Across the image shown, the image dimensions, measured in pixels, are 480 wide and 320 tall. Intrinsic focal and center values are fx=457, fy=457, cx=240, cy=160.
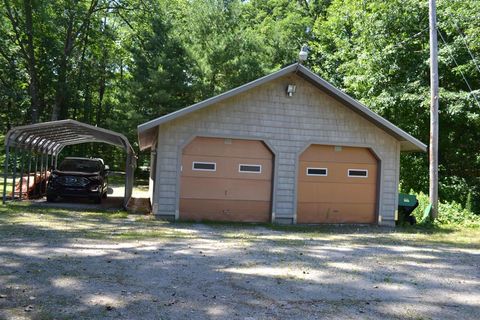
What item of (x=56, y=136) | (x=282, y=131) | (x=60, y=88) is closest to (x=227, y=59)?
(x=60, y=88)

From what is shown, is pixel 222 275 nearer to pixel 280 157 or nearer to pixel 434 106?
pixel 280 157

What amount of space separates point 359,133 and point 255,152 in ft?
10.9

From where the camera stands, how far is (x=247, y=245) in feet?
29.9

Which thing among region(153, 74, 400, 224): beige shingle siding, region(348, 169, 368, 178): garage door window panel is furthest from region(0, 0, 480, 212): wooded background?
region(348, 169, 368, 178): garage door window panel

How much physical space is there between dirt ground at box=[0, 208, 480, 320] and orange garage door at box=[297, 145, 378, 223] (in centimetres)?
297

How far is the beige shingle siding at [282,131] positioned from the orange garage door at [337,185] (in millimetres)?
303

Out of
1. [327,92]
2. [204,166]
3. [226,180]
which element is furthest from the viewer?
[327,92]

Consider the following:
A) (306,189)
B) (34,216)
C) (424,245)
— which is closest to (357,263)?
A: (424,245)

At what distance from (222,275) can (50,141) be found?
14.4 m

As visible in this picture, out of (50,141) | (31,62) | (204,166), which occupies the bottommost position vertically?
(204,166)

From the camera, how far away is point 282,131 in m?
13.5

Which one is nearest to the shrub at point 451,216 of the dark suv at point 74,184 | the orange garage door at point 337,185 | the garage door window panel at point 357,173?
the orange garage door at point 337,185

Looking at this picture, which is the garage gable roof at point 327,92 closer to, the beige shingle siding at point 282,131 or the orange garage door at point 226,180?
the beige shingle siding at point 282,131

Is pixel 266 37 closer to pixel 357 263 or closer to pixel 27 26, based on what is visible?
pixel 27 26
